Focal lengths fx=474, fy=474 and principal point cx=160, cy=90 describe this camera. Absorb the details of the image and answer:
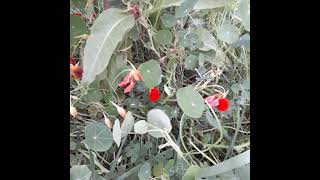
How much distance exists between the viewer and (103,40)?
1120mm

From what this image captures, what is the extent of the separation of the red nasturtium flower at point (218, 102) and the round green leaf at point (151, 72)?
0.44 feet

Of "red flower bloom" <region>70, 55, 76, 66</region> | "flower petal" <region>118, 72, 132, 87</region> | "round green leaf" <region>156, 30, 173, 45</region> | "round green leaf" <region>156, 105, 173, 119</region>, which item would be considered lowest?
"round green leaf" <region>156, 105, 173, 119</region>

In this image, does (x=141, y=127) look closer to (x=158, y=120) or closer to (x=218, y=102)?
(x=158, y=120)

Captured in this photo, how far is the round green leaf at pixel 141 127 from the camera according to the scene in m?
1.17

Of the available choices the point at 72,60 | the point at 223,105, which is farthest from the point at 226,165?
the point at 72,60

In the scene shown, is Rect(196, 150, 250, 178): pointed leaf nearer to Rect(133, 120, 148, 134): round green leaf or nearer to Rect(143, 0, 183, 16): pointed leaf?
Rect(133, 120, 148, 134): round green leaf

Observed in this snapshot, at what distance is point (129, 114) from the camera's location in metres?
1.17

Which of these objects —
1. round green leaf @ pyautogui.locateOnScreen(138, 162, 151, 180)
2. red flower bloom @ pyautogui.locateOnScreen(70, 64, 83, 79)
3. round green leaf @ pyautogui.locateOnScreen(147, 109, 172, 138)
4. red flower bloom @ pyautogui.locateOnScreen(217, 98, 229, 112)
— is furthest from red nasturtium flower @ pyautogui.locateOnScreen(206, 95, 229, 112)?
red flower bloom @ pyautogui.locateOnScreen(70, 64, 83, 79)

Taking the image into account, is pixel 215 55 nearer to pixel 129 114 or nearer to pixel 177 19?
pixel 177 19

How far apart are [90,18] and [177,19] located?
0.21 meters

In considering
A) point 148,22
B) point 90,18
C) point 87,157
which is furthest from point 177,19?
point 87,157

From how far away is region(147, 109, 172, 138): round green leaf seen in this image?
1171 millimetres

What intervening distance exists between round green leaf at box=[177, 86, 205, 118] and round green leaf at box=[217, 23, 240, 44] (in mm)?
147

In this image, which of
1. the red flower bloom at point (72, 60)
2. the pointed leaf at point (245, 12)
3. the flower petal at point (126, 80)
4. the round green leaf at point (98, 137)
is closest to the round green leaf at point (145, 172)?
the round green leaf at point (98, 137)
